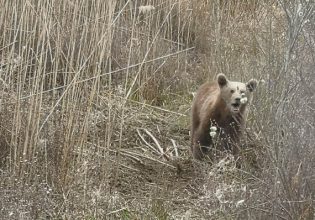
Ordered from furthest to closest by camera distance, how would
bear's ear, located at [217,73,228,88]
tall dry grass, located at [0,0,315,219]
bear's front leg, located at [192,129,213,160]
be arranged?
bear's ear, located at [217,73,228,88], bear's front leg, located at [192,129,213,160], tall dry grass, located at [0,0,315,219]

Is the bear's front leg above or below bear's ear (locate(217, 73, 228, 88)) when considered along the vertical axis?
below

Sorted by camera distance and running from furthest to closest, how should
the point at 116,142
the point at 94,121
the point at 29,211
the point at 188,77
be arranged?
1. the point at 188,77
2. the point at 116,142
3. the point at 94,121
4. the point at 29,211

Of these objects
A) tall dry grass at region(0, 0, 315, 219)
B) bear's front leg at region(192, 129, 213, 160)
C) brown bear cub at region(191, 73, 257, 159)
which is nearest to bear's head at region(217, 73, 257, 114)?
brown bear cub at region(191, 73, 257, 159)

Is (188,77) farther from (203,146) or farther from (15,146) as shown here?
(15,146)

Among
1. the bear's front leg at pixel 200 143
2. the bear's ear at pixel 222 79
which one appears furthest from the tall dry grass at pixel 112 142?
the bear's ear at pixel 222 79

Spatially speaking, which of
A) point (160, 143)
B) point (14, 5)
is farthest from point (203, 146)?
point (14, 5)

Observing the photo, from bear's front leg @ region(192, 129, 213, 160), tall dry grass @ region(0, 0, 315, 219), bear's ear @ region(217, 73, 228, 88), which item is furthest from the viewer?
bear's ear @ region(217, 73, 228, 88)

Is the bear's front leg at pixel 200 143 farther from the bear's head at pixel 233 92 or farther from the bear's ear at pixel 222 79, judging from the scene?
the bear's ear at pixel 222 79

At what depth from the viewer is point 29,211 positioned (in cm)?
377

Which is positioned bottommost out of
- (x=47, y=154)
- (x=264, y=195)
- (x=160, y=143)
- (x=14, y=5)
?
(x=160, y=143)

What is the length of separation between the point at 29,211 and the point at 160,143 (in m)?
2.05

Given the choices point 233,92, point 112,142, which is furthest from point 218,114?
point 112,142

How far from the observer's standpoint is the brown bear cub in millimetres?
5512

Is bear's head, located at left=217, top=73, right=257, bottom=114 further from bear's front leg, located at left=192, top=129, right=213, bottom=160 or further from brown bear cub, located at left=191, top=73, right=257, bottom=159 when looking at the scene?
bear's front leg, located at left=192, top=129, right=213, bottom=160
